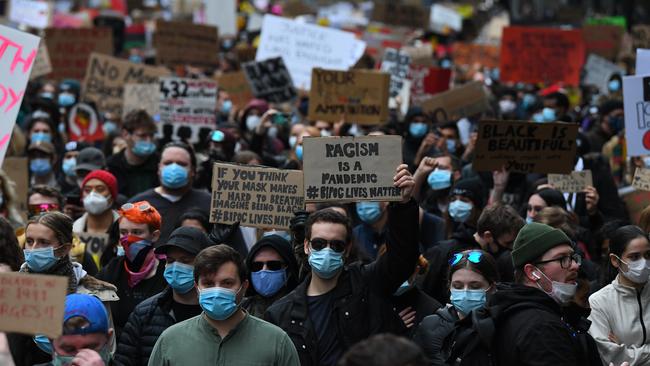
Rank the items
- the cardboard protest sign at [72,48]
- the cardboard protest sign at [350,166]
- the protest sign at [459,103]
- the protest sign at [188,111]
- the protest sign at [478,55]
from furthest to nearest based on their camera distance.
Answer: the protest sign at [478,55]
the cardboard protest sign at [72,48]
the protest sign at [459,103]
the protest sign at [188,111]
the cardboard protest sign at [350,166]

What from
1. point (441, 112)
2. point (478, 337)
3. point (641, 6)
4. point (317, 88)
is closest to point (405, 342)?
point (478, 337)

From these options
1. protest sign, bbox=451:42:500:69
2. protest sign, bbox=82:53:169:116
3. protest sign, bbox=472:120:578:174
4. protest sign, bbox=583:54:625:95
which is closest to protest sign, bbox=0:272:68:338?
protest sign, bbox=472:120:578:174

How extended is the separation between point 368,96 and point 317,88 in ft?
1.72

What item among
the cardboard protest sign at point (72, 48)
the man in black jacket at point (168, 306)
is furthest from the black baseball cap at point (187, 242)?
the cardboard protest sign at point (72, 48)

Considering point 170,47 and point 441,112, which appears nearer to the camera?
point 441,112

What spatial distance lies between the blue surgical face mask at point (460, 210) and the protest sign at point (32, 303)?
184 inches

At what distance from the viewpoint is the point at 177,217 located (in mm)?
9000

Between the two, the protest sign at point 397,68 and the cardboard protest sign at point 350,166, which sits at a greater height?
the protest sign at point 397,68

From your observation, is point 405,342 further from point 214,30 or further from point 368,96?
point 214,30

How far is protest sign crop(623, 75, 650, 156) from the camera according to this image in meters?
9.10

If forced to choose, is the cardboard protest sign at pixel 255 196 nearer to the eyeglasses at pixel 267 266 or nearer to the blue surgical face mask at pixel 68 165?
the eyeglasses at pixel 267 266

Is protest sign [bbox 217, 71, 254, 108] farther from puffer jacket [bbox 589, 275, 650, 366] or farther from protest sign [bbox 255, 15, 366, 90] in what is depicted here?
puffer jacket [bbox 589, 275, 650, 366]

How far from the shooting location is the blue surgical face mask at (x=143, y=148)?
10.7m

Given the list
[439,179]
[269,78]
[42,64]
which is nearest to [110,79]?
[42,64]
